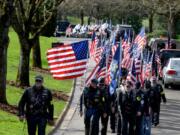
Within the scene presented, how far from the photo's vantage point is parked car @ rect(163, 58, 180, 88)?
28.8 meters

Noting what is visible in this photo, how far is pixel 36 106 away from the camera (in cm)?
1183

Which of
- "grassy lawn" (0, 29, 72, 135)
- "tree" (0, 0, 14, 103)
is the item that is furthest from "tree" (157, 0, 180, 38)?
"tree" (0, 0, 14, 103)

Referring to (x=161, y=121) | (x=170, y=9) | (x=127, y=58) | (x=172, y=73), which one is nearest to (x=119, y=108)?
(x=161, y=121)

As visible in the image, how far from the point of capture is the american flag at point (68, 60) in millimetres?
16703

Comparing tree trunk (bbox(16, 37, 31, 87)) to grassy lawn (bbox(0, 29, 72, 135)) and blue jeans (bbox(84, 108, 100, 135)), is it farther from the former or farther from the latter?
blue jeans (bbox(84, 108, 100, 135))

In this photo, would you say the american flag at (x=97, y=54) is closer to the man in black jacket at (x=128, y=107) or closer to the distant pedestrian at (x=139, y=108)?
the distant pedestrian at (x=139, y=108)

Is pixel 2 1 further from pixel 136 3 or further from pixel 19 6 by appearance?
pixel 136 3

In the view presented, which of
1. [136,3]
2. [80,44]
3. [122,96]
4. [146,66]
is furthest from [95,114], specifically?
[136,3]

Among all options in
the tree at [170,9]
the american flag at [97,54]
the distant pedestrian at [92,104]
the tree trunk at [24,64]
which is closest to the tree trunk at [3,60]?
the distant pedestrian at [92,104]

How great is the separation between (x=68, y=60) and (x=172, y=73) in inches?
507

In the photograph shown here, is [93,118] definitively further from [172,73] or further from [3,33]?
[172,73]

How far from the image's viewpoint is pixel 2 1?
18516 millimetres

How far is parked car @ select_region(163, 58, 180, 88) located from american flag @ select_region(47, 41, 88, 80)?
40.9 ft

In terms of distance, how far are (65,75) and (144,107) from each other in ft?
9.69
